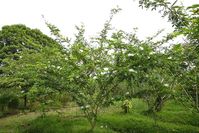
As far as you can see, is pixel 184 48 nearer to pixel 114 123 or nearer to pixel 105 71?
pixel 105 71

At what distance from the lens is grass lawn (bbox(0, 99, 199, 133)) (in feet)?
44.3

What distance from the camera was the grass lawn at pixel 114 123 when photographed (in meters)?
13.5

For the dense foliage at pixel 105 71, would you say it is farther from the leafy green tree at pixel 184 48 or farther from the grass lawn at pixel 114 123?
the grass lawn at pixel 114 123

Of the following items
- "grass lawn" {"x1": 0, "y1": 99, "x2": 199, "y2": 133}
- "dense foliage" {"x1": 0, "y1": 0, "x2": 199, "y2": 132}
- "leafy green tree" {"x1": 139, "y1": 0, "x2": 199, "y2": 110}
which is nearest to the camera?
"leafy green tree" {"x1": 139, "y1": 0, "x2": 199, "y2": 110}

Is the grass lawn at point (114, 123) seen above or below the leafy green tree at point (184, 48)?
below

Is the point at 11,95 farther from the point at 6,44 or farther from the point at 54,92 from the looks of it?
the point at 54,92

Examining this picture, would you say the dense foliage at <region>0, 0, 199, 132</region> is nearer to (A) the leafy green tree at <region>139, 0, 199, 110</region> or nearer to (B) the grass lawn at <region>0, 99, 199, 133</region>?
(A) the leafy green tree at <region>139, 0, 199, 110</region>

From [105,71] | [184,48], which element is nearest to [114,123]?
[105,71]

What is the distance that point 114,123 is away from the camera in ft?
46.7

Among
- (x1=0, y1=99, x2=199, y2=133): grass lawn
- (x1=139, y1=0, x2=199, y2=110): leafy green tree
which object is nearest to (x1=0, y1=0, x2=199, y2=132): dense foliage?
(x1=139, y1=0, x2=199, y2=110): leafy green tree

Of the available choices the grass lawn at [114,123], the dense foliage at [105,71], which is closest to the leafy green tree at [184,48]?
the dense foliage at [105,71]

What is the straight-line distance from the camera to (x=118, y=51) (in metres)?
10.7

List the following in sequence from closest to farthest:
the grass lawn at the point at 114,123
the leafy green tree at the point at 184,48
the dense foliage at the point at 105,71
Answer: the leafy green tree at the point at 184,48
the dense foliage at the point at 105,71
the grass lawn at the point at 114,123

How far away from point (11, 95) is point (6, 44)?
20.1ft
